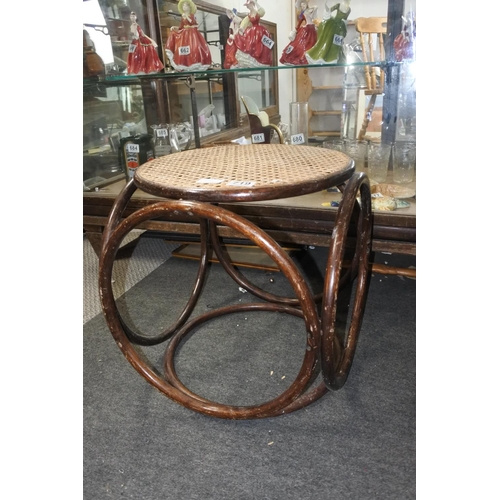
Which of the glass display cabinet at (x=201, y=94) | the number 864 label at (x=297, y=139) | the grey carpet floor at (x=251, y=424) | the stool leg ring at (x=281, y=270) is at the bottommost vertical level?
the grey carpet floor at (x=251, y=424)

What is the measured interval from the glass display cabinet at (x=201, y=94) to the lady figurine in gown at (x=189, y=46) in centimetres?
3

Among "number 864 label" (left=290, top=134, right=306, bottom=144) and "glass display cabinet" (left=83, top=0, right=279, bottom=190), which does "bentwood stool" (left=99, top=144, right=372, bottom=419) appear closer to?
"number 864 label" (left=290, top=134, right=306, bottom=144)

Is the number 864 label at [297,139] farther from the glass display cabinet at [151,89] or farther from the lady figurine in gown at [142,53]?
the lady figurine in gown at [142,53]

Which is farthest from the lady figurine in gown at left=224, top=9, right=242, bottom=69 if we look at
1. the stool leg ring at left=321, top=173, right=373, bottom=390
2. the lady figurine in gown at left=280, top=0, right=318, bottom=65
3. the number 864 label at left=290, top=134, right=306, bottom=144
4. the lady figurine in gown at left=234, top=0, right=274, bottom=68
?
the stool leg ring at left=321, top=173, right=373, bottom=390

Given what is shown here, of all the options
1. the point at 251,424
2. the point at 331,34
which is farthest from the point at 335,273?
the point at 331,34

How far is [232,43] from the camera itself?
1419 millimetres

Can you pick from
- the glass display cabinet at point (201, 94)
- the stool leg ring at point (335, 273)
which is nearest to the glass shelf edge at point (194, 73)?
the glass display cabinet at point (201, 94)

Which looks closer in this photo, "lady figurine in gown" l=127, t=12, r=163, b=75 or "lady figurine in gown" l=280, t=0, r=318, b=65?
"lady figurine in gown" l=280, t=0, r=318, b=65

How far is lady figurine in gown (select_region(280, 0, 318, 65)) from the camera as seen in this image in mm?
1308

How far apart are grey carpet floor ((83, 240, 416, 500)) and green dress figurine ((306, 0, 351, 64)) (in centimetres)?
74

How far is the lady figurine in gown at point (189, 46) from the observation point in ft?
4.65

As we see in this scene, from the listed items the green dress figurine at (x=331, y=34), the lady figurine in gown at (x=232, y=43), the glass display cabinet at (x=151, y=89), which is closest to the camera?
the green dress figurine at (x=331, y=34)

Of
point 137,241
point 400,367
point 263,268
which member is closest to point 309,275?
point 263,268
